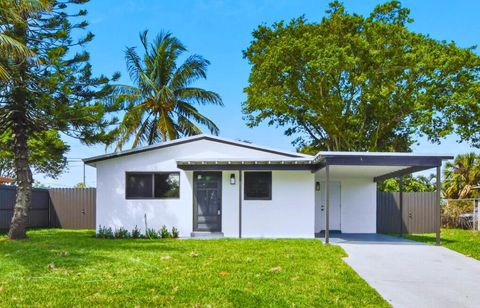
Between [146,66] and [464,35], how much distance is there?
52.7 ft

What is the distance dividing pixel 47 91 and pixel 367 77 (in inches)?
603

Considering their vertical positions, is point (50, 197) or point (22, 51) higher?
point (22, 51)

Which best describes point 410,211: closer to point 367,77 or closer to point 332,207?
point 332,207

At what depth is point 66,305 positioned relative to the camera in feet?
17.5

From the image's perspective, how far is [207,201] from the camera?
1466cm

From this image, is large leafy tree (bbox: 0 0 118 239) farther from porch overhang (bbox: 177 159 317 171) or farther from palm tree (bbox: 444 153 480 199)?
palm tree (bbox: 444 153 480 199)

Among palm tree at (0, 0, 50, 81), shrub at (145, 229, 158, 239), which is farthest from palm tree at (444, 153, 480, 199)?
palm tree at (0, 0, 50, 81)

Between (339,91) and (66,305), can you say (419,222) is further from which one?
(66,305)

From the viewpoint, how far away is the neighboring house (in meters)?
14.4

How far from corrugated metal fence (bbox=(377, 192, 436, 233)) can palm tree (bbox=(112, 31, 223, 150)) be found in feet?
28.9

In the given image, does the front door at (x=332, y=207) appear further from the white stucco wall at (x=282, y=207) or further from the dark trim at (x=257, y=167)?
the dark trim at (x=257, y=167)

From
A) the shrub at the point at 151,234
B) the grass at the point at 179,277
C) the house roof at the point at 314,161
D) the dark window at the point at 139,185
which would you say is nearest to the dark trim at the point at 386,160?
the house roof at the point at 314,161

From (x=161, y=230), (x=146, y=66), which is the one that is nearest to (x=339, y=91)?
(x=146, y=66)

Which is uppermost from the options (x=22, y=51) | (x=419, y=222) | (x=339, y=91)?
(x=339, y=91)
